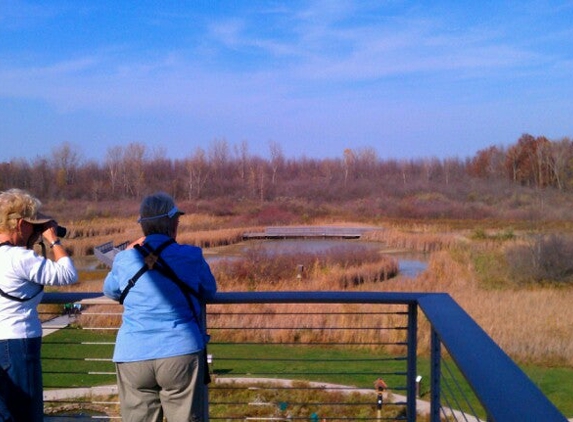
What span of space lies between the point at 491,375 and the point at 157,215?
1.38 m

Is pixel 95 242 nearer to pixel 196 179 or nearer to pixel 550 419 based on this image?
pixel 196 179

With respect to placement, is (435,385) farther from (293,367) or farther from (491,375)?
(293,367)

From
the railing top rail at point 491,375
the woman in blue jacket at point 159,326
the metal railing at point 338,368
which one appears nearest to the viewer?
the railing top rail at point 491,375

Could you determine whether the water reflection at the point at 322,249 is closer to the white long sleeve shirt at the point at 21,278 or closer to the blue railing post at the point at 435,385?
the blue railing post at the point at 435,385

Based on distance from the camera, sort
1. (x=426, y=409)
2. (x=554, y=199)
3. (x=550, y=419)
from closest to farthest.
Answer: (x=550, y=419), (x=426, y=409), (x=554, y=199)

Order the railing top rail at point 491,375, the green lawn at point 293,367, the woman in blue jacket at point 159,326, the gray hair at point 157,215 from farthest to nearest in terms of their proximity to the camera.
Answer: the green lawn at point 293,367 < the gray hair at point 157,215 < the woman in blue jacket at point 159,326 < the railing top rail at point 491,375

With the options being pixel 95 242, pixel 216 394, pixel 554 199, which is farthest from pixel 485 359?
pixel 554 199

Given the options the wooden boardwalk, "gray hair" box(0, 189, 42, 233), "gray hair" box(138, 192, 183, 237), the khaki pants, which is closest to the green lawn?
the khaki pants

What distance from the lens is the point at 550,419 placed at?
4.00 feet

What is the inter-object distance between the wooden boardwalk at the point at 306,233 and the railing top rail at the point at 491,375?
36.1m

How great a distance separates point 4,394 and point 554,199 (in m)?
45.4

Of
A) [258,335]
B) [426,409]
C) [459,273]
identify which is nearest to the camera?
[426,409]

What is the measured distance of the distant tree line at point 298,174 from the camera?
115 feet

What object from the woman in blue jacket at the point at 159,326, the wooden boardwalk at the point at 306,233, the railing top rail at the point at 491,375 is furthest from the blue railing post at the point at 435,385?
the wooden boardwalk at the point at 306,233
